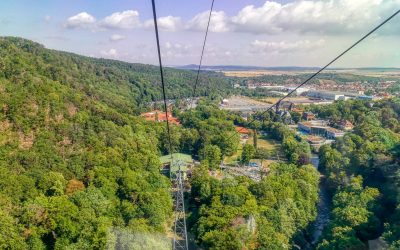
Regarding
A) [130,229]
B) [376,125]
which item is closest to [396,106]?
[376,125]

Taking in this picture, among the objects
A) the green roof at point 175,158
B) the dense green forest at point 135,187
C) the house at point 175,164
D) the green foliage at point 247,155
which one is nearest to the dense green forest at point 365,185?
the dense green forest at point 135,187

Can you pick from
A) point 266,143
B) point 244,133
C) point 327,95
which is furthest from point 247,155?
point 327,95

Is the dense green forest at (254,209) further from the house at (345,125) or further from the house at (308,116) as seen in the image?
the house at (308,116)

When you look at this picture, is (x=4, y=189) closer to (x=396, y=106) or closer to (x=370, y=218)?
(x=370, y=218)

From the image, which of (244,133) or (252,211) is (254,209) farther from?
(244,133)

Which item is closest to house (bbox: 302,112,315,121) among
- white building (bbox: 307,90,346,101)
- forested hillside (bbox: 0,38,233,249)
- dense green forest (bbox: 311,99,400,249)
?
dense green forest (bbox: 311,99,400,249)

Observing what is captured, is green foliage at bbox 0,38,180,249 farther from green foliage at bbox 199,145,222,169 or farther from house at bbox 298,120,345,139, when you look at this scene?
house at bbox 298,120,345,139
